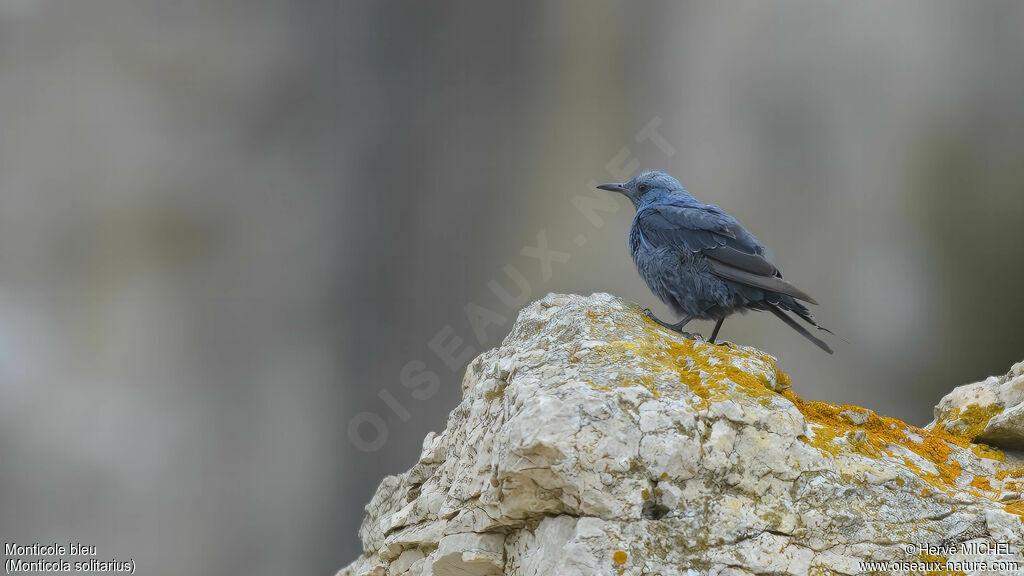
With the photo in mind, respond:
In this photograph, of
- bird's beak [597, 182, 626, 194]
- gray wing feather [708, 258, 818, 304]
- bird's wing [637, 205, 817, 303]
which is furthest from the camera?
bird's beak [597, 182, 626, 194]

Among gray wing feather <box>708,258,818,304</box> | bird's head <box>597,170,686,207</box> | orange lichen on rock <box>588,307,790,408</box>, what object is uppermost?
bird's head <box>597,170,686,207</box>

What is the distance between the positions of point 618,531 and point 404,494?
89.9 inches

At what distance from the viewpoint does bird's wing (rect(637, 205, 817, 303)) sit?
5652mm

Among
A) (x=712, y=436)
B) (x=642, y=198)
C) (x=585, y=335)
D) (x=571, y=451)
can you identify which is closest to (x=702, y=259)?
(x=642, y=198)

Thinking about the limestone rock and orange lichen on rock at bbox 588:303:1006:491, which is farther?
the limestone rock

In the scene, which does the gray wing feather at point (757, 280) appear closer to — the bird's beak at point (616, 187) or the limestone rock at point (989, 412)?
the limestone rock at point (989, 412)

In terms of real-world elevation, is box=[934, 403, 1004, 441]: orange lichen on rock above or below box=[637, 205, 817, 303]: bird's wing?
below

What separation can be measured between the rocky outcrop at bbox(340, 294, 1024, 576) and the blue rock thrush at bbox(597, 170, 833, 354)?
1375mm

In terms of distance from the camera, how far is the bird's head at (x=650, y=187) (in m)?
6.91

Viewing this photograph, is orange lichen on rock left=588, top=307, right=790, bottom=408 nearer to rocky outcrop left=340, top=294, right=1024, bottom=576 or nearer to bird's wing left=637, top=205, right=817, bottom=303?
rocky outcrop left=340, top=294, right=1024, bottom=576

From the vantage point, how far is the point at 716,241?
19.5 ft

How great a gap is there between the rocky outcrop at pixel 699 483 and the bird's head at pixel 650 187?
269cm

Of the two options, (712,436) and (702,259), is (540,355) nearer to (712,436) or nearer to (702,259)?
(712,436)

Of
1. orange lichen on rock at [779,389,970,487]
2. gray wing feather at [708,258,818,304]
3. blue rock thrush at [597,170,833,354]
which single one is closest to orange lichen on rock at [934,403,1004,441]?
orange lichen on rock at [779,389,970,487]
